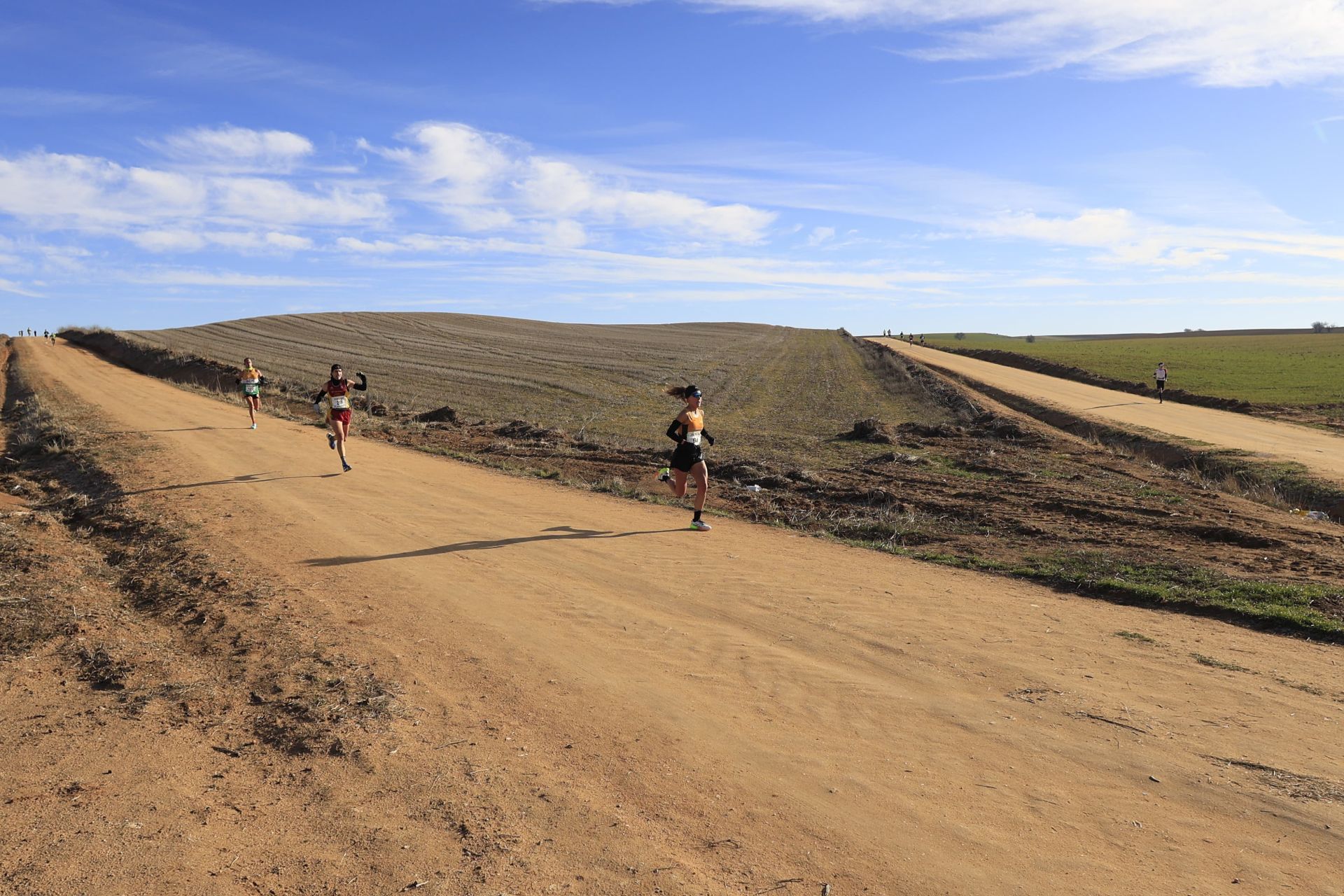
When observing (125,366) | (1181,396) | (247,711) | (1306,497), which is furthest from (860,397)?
(125,366)

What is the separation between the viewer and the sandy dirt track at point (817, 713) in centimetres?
441

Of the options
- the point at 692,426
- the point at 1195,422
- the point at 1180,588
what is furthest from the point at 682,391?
the point at 1195,422

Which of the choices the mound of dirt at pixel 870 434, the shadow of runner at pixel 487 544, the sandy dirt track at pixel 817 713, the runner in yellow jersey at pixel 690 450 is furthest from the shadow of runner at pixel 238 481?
the mound of dirt at pixel 870 434

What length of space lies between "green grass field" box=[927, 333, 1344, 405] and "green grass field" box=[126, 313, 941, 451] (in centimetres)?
1717

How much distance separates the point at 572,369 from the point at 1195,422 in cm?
2861

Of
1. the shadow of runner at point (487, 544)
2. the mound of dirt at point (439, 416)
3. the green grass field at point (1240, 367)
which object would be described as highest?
the green grass field at point (1240, 367)

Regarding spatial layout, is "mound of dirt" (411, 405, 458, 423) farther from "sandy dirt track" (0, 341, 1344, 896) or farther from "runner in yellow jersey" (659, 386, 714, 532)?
"runner in yellow jersey" (659, 386, 714, 532)

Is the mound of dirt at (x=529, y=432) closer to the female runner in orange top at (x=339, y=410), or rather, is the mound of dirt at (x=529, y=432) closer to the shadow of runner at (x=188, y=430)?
the female runner in orange top at (x=339, y=410)

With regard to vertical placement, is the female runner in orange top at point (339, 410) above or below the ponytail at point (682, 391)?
below

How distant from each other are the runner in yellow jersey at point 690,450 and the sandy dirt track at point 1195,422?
1455 centimetres

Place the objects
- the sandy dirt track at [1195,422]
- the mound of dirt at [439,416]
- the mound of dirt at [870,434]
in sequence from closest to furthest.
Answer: the sandy dirt track at [1195,422]
the mound of dirt at [870,434]
the mound of dirt at [439,416]

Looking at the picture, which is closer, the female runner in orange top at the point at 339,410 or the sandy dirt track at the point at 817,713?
the sandy dirt track at the point at 817,713

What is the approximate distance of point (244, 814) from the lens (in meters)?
4.53

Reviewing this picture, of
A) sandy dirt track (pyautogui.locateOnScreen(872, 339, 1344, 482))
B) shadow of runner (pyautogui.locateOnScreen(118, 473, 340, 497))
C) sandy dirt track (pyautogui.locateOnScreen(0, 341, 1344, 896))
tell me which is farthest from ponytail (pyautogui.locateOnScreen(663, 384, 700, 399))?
sandy dirt track (pyautogui.locateOnScreen(872, 339, 1344, 482))
